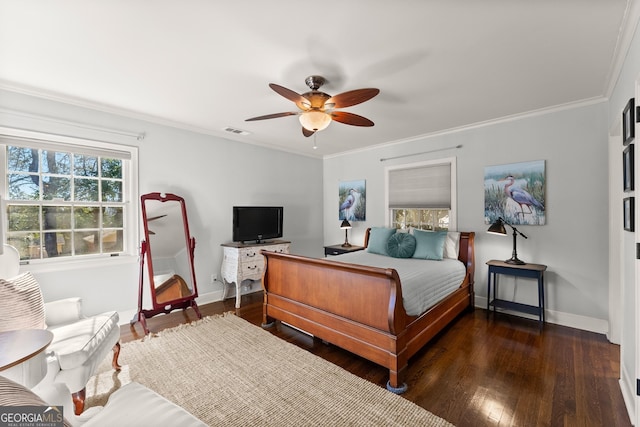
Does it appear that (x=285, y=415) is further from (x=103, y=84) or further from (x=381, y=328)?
(x=103, y=84)

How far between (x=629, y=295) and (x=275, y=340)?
9.54ft

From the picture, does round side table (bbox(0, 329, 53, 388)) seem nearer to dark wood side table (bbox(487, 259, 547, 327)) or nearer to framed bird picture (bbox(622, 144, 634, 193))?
framed bird picture (bbox(622, 144, 634, 193))

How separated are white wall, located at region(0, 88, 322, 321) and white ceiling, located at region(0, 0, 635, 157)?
10.6 inches

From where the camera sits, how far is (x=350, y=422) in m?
1.82

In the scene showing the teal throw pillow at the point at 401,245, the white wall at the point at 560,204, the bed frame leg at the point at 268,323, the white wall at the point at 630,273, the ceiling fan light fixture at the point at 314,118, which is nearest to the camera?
the white wall at the point at 630,273

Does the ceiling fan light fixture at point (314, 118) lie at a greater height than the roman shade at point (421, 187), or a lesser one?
greater

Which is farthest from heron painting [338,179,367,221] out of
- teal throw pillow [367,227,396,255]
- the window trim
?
the window trim

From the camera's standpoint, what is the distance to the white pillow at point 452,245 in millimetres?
3877

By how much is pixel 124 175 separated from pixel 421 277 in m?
3.64

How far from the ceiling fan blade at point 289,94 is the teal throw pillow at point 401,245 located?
2.31 m

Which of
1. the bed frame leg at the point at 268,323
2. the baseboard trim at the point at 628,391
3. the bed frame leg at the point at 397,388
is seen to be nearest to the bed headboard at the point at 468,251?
the baseboard trim at the point at 628,391

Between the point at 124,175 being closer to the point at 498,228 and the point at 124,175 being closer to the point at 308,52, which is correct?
the point at 308,52

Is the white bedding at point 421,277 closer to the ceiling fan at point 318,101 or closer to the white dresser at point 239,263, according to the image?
the white dresser at point 239,263

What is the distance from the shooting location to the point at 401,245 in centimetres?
389
